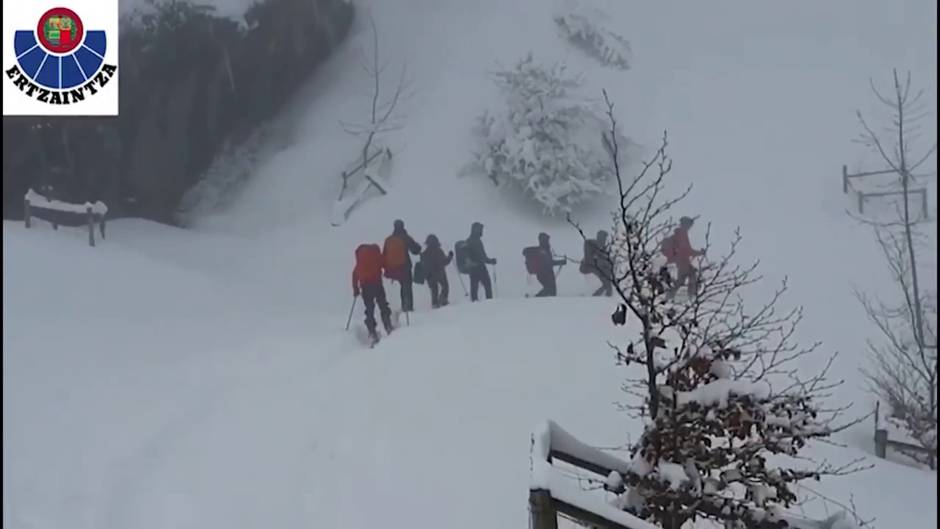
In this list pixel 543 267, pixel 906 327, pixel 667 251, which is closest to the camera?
pixel 667 251

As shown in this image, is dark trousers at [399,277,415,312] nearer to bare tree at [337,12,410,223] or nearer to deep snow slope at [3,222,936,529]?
deep snow slope at [3,222,936,529]

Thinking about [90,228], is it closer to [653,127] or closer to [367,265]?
[367,265]

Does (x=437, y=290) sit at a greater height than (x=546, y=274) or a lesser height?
lesser

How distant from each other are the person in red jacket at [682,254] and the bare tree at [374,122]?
860 centimetres

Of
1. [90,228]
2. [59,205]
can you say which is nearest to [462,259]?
[90,228]

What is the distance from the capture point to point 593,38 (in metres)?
20.2

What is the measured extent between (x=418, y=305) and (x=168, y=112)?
795 cm

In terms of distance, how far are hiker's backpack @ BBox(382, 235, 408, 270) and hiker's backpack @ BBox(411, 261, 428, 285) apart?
0.56 meters

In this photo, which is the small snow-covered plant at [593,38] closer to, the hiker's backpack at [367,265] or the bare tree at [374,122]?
the bare tree at [374,122]

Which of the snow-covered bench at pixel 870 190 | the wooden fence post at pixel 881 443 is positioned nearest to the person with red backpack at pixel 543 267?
the wooden fence post at pixel 881 443

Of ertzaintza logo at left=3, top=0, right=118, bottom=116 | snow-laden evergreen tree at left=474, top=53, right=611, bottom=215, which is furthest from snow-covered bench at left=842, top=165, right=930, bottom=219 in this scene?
ertzaintza logo at left=3, top=0, right=118, bottom=116

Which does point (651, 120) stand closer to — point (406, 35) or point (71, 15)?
point (406, 35)

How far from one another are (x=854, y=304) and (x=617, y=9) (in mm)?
10788

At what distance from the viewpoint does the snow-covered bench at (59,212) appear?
13.4 metres
